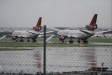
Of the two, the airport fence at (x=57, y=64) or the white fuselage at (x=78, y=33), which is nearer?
the airport fence at (x=57, y=64)

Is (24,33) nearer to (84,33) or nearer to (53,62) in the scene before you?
(84,33)

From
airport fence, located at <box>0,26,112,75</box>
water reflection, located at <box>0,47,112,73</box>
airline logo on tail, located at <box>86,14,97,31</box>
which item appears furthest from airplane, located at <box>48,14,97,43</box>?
airport fence, located at <box>0,26,112,75</box>

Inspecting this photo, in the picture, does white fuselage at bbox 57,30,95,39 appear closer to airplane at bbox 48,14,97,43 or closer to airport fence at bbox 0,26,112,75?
airplane at bbox 48,14,97,43

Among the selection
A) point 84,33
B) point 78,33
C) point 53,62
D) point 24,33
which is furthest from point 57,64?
point 24,33

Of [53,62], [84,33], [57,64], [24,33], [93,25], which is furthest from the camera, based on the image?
[24,33]

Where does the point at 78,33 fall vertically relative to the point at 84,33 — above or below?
below

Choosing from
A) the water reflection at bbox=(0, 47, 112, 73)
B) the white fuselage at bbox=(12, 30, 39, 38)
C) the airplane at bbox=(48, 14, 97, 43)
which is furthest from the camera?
the white fuselage at bbox=(12, 30, 39, 38)

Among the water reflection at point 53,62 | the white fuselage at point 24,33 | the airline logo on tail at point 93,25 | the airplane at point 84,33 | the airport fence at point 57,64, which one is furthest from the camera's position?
the white fuselage at point 24,33

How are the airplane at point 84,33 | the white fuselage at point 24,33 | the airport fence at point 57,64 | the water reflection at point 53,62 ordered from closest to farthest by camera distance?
the airport fence at point 57,64 → the water reflection at point 53,62 → the airplane at point 84,33 → the white fuselage at point 24,33

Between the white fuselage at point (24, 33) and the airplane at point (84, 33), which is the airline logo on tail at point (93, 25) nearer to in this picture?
the airplane at point (84, 33)

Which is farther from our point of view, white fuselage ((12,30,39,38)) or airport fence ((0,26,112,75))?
white fuselage ((12,30,39,38))

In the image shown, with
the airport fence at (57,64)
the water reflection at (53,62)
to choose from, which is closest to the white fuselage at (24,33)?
the airport fence at (57,64)

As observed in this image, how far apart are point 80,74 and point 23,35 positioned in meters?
50.1

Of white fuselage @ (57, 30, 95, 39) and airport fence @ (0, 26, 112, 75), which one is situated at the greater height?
airport fence @ (0, 26, 112, 75)
